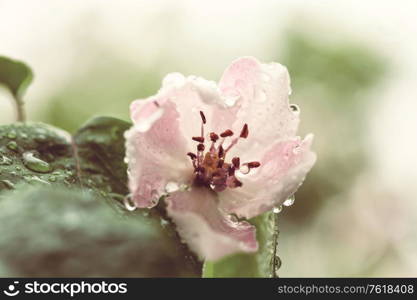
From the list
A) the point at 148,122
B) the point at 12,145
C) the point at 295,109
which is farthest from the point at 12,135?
the point at 295,109

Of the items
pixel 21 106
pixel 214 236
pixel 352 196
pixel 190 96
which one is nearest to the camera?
pixel 214 236

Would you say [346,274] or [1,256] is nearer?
[1,256]

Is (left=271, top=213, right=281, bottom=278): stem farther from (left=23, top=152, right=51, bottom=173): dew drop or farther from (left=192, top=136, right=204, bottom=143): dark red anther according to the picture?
(left=23, top=152, right=51, bottom=173): dew drop

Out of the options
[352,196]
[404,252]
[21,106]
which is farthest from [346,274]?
[21,106]

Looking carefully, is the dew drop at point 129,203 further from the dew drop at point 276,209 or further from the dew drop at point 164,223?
the dew drop at point 276,209

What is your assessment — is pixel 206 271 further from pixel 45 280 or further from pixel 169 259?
pixel 45 280

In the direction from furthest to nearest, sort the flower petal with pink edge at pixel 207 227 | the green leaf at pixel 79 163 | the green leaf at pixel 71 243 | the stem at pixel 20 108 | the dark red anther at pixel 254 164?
the stem at pixel 20 108, the dark red anther at pixel 254 164, the green leaf at pixel 79 163, the flower petal with pink edge at pixel 207 227, the green leaf at pixel 71 243

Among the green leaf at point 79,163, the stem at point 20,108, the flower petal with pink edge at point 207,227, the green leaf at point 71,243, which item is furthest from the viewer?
the stem at point 20,108

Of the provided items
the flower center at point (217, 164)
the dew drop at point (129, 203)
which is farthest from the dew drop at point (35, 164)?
the flower center at point (217, 164)

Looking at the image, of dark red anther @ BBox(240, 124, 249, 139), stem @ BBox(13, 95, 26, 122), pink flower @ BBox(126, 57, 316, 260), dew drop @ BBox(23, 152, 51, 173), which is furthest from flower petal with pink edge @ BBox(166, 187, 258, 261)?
stem @ BBox(13, 95, 26, 122)
